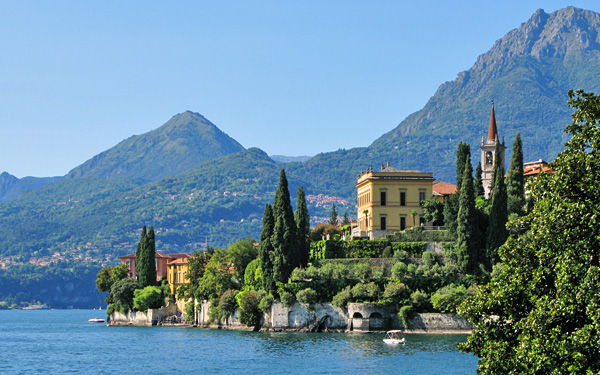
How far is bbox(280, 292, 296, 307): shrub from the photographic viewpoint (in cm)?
7331

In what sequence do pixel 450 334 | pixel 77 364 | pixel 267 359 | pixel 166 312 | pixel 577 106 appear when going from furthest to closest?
1. pixel 166 312
2. pixel 450 334
3. pixel 77 364
4. pixel 267 359
5. pixel 577 106

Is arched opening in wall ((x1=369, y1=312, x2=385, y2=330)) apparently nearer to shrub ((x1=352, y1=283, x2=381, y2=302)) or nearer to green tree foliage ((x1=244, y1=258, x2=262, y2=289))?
shrub ((x1=352, y1=283, x2=381, y2=302))

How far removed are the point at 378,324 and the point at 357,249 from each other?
10164mm

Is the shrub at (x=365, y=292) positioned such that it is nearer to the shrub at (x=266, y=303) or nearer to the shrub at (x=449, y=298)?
the shrub at (x=449, y=298)

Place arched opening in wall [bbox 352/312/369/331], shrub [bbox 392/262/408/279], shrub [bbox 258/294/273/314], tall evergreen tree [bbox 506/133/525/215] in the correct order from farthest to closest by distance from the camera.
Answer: tall evergreen tree [bbox 506/133/525/215] → shrub [bbox 258/294/273/314] → shrub [bbox 392/262/408/279] → arched opening in wall [bbox 352/312/369/331]

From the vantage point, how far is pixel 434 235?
257ft

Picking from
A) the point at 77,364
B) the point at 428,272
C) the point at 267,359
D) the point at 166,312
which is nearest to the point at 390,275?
the point at 428,272

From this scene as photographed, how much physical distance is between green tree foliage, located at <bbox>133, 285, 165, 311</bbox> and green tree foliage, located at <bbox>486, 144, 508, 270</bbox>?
148 feet

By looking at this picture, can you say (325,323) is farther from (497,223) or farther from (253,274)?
(497,223)

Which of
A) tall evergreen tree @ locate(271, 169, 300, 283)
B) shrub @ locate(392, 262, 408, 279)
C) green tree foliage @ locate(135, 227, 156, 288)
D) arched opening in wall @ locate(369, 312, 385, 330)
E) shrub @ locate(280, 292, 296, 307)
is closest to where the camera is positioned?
arched opening in wall @ locate(369, 312, 385, 330)

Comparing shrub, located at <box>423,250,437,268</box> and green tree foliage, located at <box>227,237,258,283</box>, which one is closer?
shrub, located at <box>423,250,437,268</box>

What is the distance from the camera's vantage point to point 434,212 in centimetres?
8131

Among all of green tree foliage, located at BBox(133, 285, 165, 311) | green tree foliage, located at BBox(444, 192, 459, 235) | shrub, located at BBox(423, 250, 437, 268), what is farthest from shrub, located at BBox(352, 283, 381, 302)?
green tree foliage, located at BBox(133, 285, 165, 311)

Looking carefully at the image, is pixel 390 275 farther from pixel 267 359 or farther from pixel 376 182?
pixel 267 359
